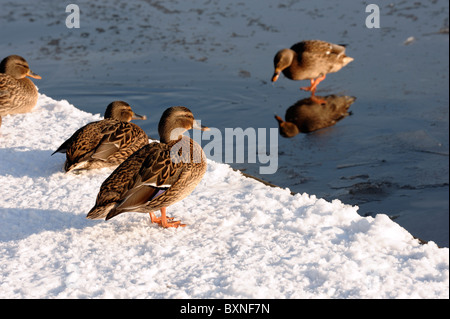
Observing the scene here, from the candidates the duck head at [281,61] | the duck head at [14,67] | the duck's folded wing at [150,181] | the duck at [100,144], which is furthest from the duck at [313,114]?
the duck's folded wing at [150,181]

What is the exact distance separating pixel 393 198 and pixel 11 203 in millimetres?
3781

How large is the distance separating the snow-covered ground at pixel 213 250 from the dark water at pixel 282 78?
1.37 meters

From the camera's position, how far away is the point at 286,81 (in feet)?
33.7

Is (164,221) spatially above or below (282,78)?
below

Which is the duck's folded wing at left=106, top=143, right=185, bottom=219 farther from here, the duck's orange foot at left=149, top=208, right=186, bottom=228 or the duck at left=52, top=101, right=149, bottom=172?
the duck at left=52, top=101, right=149, bottom=172

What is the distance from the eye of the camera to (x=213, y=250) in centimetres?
441

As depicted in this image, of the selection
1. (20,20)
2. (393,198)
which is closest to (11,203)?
(393,198)

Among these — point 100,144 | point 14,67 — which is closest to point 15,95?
point 14,67

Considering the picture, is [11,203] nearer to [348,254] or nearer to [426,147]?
[348,254]

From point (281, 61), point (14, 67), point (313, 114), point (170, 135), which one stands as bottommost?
point (170, 135)

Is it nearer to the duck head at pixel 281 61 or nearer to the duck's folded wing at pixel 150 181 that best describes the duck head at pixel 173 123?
the duck's folded wing at pixel 150 181

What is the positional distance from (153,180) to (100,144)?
61.8 inches

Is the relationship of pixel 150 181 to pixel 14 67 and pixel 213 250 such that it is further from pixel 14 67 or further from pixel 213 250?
pixel 14 67

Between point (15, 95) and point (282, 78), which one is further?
point (282, 78)
